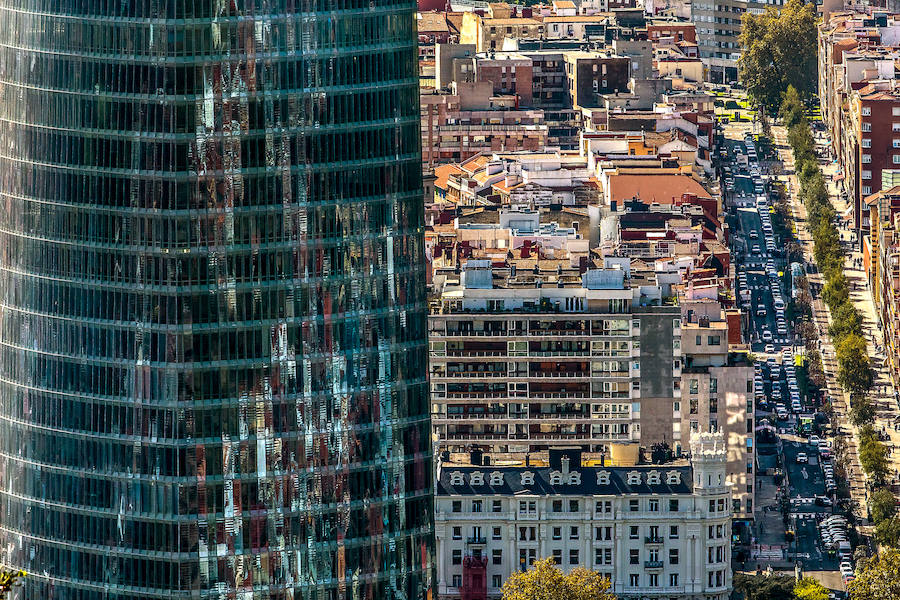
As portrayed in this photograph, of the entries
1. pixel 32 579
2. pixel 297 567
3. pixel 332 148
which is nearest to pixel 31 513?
pixel 32 579

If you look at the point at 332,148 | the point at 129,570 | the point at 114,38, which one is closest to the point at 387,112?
the point at 332,148

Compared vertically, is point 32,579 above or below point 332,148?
below

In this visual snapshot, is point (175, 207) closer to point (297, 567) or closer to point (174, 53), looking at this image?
point (174, 53)

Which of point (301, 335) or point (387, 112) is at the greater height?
point (387, 112)

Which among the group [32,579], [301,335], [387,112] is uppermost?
[387,112]

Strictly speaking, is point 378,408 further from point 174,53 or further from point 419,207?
point 174,53
